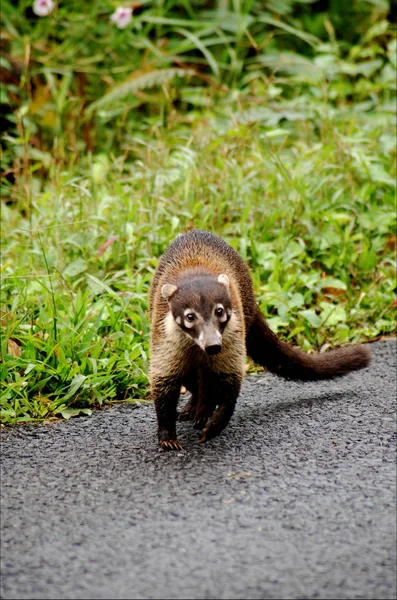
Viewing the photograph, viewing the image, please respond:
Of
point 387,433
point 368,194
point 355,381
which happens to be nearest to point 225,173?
point 368,194

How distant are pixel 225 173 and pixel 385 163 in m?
1.44

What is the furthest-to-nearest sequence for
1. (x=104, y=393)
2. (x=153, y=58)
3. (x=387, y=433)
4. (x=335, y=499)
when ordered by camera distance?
1. (x=153, y=58)
2. (x=104, y=393)
3. (x=387, y=433)
4. (x=335, y=499)

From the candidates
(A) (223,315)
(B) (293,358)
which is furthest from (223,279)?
(B) (293,358)

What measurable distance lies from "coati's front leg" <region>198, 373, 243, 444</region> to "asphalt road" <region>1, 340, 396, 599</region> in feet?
0.25

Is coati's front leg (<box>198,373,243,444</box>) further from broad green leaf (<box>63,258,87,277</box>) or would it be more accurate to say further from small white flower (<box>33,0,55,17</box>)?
small white flower (<box>33,0,55,17</box>)

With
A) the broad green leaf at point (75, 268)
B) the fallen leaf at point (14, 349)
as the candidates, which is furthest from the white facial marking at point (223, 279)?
the broad green leaf at point (75, 268)

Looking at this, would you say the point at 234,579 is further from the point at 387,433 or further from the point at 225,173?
the point at 225,173

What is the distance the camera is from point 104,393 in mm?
5277

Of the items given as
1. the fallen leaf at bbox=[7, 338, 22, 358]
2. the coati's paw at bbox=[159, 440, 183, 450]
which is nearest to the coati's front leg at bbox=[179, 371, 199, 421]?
the coati's paw at bbox=[159, 440, 183, 450]

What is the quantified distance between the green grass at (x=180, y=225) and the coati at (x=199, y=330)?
1.99 feet

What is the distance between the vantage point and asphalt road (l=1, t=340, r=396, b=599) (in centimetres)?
314

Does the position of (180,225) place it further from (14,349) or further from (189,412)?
(189,412)

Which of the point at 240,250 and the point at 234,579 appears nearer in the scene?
the point at 234,579

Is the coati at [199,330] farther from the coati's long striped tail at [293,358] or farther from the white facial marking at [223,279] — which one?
the coati's long striped tail at [293,358]
